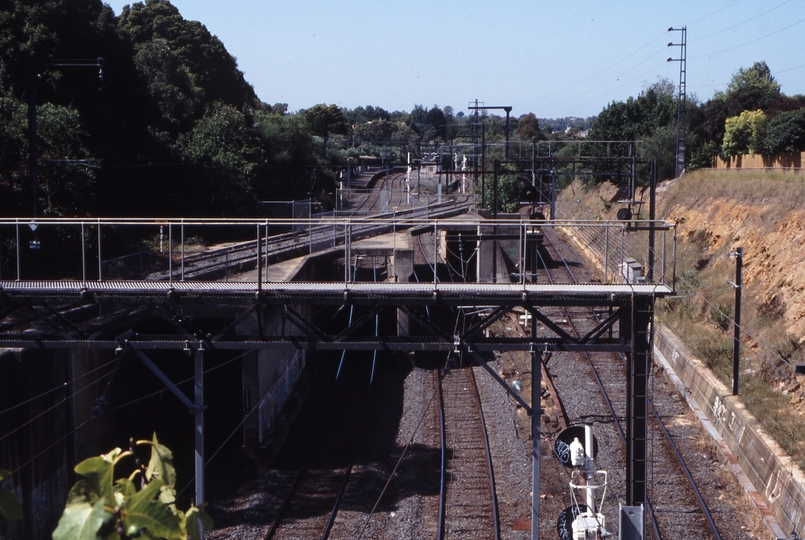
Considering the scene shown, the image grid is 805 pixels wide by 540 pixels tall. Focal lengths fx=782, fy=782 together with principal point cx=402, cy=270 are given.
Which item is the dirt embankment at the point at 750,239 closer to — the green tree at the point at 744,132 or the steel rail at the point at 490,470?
the green tree at the point at 744,132

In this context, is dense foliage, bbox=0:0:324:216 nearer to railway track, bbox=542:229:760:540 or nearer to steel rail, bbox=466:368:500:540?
steel rail, bbox=466:368:500:540

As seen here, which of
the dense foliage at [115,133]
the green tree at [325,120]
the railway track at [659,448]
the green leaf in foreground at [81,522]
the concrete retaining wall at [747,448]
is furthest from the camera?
the green tree at [325,120]

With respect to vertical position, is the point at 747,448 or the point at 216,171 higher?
the point at 216,171

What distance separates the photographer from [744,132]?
31719 millimetres

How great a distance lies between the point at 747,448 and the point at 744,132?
23359 millimetres

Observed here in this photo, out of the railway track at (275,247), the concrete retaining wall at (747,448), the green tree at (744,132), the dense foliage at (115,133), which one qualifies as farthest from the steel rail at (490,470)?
the green tree at (744,132)

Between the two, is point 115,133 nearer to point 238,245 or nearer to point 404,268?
point 238,245

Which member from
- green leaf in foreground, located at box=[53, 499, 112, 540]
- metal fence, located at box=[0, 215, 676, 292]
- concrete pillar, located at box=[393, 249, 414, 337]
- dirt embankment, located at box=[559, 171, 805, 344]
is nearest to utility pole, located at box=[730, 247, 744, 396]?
dirt embankment, located at box=[559, 171, 805, 344]

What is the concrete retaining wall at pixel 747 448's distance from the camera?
984cm

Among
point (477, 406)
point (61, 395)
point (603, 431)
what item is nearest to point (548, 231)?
point (477, 406)

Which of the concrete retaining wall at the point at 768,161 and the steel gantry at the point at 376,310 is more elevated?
the concrete retaining wall at the point at 768,161

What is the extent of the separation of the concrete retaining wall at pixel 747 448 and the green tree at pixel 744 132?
1669 cm

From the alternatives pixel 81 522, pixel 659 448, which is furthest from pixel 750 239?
pixel 81 522

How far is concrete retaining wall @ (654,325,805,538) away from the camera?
32.3ft
